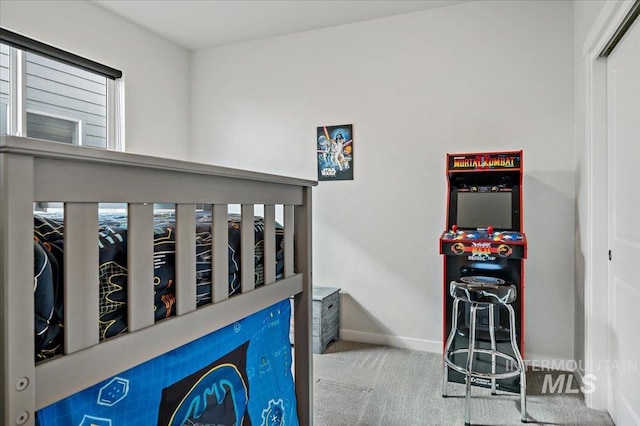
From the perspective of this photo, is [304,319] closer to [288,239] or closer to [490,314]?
[288,239]

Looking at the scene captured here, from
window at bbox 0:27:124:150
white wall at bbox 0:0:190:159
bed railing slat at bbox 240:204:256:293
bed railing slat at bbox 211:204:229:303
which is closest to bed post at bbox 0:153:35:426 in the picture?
bed railing slat at bbox 211:204:229:303

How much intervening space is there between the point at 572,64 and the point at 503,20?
1.80ft

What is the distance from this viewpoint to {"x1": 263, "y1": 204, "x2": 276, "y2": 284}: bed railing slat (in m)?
1.48

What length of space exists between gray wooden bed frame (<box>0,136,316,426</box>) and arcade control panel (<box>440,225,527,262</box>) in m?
1.23

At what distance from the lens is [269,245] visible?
4.90ft

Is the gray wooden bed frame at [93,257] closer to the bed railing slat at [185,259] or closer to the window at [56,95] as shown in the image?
the bed railing slat at [185,259]

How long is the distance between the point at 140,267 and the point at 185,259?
0.51ft

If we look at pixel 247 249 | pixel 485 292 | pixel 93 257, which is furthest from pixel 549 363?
pixel 93 257

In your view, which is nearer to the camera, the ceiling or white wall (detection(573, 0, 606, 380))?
white wall (detection(573, 0, 606, 380))

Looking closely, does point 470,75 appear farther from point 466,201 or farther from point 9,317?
point 9,317

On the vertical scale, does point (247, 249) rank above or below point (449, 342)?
above

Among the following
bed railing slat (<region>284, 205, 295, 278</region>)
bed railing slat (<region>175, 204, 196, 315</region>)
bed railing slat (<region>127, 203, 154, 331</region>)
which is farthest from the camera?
bed railing slat (<region>284, 205, 295, 278</region>)

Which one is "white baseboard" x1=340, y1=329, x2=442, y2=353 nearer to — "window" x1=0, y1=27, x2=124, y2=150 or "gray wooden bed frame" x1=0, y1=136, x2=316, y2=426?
"gray wooden bed frame" x1=0, y1=136, x2=316, y2=426

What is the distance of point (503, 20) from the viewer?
8.90 feet
